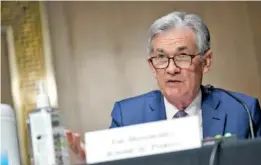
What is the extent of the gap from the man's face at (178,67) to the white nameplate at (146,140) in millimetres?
394

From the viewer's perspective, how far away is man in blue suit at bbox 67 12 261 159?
1056mm

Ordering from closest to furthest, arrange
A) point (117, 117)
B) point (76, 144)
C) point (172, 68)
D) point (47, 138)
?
point (47, 138)
point (76, 144)
point (172, 68)
point (117, 117)

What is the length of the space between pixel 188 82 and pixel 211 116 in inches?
3.3

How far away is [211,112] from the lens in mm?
1084

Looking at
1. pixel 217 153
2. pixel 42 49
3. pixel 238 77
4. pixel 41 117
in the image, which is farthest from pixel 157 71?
pixel 238 77

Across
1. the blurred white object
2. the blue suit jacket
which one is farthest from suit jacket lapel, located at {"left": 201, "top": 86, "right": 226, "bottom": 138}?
the blurred white object

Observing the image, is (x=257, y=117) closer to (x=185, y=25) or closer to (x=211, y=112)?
(x=211, y=112)

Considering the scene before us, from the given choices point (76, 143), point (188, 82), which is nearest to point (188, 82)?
point (188, 82)

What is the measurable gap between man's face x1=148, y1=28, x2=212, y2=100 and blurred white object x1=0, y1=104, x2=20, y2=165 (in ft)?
1.17

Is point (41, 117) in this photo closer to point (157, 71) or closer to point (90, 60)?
point (157, 71)

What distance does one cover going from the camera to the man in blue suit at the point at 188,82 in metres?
1.06

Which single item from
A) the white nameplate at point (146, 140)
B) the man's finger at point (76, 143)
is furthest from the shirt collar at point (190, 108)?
the white nameplate at point (146, 140)

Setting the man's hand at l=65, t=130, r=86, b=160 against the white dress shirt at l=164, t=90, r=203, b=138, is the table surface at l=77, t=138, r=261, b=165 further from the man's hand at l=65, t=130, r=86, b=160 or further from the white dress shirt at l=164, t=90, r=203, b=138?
the white dress shirt at l=164, t=90, r=203, b=138

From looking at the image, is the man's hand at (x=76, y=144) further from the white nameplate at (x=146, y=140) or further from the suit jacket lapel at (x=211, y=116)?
the suit jacket lapel at (x=211, y=116)
